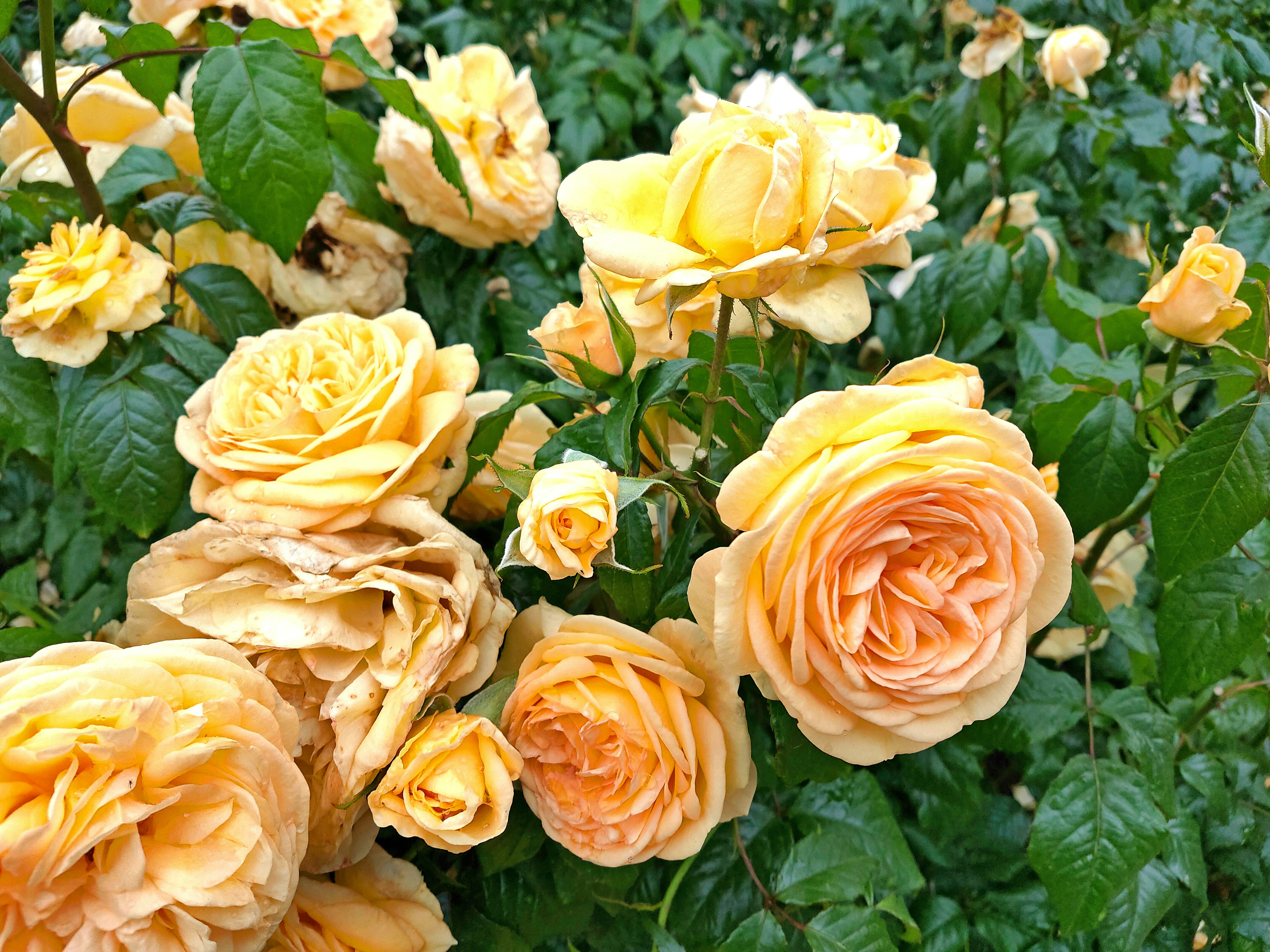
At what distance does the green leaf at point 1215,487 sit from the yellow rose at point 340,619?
1.62 feet

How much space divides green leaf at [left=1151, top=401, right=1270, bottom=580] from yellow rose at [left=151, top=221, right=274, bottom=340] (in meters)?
0.83

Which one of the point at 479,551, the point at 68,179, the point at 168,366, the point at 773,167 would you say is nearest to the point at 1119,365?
the point at 773,167

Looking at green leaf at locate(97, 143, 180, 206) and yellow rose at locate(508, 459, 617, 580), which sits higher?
green leaf at locate(97, 143, 180, 206)

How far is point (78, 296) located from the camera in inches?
27.6

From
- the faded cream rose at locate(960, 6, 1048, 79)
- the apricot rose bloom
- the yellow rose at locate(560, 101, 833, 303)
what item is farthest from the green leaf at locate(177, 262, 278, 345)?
the faded cream rose at locate(960, 6, 1048, 79)

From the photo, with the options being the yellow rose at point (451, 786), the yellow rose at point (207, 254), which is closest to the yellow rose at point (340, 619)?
the yellow rose at point (451, 786)

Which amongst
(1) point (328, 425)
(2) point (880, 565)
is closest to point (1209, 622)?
(2) point (880, 565)

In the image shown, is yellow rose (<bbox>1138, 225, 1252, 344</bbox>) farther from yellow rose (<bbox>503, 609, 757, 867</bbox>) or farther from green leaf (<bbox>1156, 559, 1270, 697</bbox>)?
yellow rose (<bbox>503, 609, 757, 867</bbox>)

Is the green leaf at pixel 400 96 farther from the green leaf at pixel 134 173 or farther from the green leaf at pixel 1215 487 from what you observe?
the green leaf at pixel 1215 487

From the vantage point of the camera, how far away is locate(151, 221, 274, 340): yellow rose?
2.93 ft

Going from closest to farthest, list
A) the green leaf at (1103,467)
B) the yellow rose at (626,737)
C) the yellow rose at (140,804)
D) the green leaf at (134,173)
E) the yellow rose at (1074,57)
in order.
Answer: the yellow rose at (140,804), the yellow rose at (626,737), the green leaf at (1103,467), the green leaf at (134,173), the yellow rose at (1074,57)

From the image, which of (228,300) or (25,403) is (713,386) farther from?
(25,403)

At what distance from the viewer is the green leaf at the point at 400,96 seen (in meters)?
0.80

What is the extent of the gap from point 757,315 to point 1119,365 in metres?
0.42
